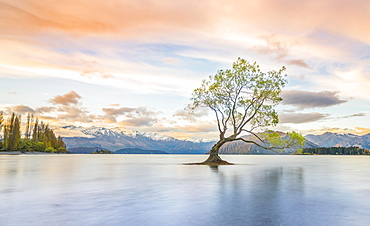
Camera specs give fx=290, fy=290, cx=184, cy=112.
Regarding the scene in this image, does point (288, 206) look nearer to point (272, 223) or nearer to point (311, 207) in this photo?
point (311, 207)

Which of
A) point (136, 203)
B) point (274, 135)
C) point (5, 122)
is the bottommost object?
point (136, 203)

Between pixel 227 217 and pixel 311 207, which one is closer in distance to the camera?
pixel 227 217

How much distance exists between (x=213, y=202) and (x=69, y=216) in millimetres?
8612

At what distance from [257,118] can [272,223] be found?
168 feet

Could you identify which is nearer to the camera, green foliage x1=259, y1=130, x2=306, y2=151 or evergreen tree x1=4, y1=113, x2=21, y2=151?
green foliage x1=259, y1=130, x2=306, y2=151

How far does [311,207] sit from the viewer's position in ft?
55.4

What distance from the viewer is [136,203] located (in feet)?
59.5

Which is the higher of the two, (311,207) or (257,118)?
(257,118)

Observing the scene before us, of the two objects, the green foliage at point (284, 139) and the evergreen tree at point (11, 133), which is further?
the evergreen tree at point (11, 133)

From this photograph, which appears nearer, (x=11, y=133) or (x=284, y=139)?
(x=284, y=139)

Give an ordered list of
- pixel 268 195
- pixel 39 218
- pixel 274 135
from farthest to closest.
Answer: pixel 274 135, pixel 268 195, pixel 39 218

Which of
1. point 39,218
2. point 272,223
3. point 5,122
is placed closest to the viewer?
point 272,223

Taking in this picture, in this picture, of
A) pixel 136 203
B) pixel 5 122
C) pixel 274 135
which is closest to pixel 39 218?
pixel 136 203

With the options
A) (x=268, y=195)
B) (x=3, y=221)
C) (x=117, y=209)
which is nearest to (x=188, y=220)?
(x=117, y=209)
